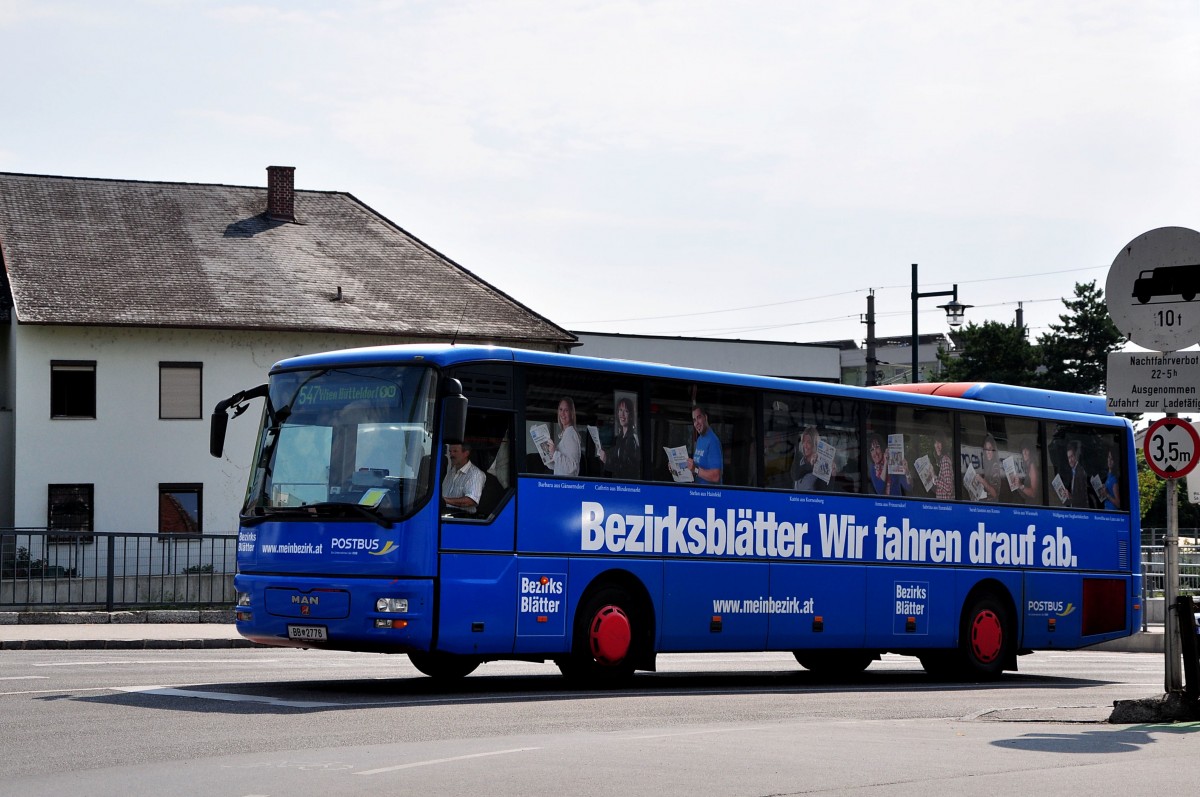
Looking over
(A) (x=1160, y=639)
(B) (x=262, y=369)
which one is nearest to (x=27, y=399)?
(B) (x=262, y=369)

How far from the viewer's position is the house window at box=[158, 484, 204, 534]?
46.8 meters

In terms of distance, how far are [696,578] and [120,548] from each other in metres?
14.6

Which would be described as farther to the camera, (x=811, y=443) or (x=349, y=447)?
(x=811, y=443)

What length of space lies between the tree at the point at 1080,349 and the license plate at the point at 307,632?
78092 mm

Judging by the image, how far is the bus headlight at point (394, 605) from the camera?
568 inches

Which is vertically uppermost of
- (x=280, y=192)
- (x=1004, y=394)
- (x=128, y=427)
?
(x=280, y=192)

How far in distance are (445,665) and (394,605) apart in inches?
93.3

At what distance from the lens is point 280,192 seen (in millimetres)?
54312

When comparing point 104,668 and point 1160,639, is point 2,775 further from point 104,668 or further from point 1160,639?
point 1160,639

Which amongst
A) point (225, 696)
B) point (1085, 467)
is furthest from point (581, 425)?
point (1085, 467)

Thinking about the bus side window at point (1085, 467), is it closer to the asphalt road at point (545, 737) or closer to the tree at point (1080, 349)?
the asphalt road at point (545, 737)

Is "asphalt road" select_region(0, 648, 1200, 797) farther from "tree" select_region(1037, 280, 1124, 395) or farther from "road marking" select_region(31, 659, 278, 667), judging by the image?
"tree" select_region(1037, 280, 1124, 395)

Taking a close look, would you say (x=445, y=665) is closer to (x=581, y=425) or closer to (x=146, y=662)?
(x=581, y=425)

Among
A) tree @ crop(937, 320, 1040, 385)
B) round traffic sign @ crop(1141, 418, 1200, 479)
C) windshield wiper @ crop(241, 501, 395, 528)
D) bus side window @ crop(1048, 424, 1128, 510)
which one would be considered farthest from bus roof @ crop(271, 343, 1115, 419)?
tree @ crop(937, 320, 1040, 385)
